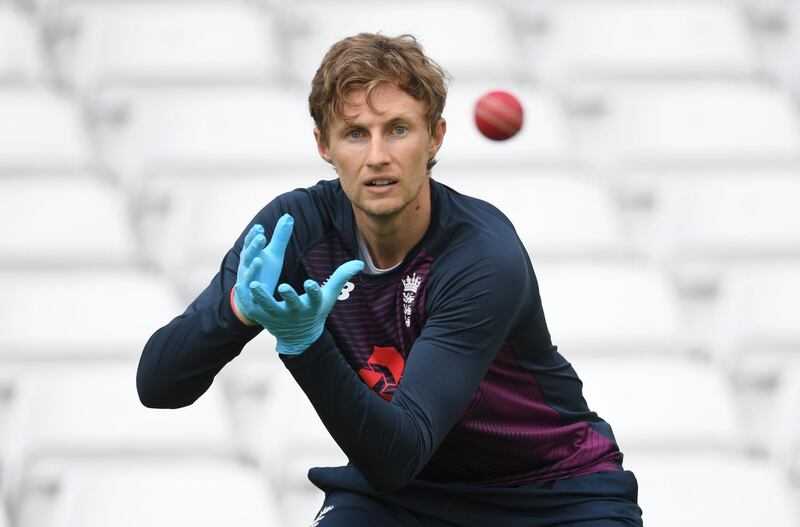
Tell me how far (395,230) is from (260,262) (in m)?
0.44

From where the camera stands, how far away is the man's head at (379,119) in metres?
2.08

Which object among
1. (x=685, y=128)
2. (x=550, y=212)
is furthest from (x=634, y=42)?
(x=550, y=212)

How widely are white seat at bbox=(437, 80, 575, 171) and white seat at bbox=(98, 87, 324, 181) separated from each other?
41 centimetres

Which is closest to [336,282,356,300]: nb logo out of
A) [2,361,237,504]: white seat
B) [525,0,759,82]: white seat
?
[2,361,237,504]: white seat

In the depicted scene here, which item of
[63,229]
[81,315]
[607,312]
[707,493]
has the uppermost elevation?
[63,229]

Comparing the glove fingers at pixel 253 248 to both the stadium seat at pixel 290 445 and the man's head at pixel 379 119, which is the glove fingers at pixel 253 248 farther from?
the stadium seat at pixel 290 445

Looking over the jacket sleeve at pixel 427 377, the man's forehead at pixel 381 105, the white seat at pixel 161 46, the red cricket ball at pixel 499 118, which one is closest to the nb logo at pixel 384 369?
the jacket sleeve at pixel 427 377

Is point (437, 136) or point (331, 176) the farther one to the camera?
point (331, 176)

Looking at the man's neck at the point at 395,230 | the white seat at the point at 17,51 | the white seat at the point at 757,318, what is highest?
the white seat at the point at 17,51

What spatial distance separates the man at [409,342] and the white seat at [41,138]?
67.3 inches

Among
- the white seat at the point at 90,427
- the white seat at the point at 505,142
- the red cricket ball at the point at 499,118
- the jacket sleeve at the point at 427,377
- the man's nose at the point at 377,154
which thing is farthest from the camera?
the white seat at the point at 505,142

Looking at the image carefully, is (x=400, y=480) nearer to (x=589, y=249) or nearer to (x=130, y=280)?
(x=130, y=280)

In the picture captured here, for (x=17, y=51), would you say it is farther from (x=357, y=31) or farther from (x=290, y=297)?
(x=290, y=297)

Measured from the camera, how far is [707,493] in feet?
10.8
